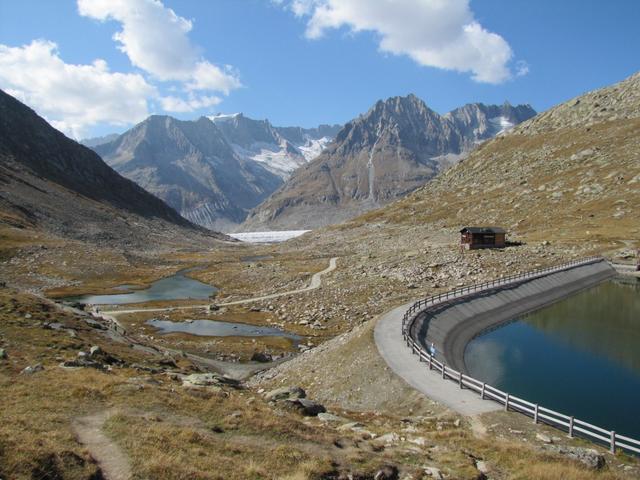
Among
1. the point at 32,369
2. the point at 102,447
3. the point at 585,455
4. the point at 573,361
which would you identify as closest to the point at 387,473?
the point at 585,455

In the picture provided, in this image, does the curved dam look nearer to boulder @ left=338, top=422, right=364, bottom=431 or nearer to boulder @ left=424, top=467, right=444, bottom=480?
boulder @ left=338, top=422, right=364, bottom=431

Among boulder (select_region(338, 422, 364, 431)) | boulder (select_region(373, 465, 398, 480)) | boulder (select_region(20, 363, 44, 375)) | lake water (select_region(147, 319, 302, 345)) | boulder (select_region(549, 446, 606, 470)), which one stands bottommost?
lake water (select_region(147, 319, 302, 345))

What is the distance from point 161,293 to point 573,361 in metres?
84.3

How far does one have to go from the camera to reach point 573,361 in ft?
170

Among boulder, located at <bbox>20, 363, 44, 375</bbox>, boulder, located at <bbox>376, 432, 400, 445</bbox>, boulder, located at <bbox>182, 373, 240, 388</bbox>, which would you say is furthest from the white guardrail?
boulder, located at <bbox>20, 363, 44, 375</bbox>

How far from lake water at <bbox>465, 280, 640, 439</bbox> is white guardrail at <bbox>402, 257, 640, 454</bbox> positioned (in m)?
5.68

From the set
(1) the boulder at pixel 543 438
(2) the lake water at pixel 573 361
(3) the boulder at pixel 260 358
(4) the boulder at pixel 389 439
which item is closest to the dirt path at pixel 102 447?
(4) the boulder at pixel 389 439

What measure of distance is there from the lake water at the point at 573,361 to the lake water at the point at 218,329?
26.2 m

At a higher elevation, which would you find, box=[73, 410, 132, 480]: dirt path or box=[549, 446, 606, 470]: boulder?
box=[73, 410, 132, 480]: dirt path

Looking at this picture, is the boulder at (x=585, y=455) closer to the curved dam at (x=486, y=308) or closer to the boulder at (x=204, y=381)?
the boulder at (x=204, y=381)

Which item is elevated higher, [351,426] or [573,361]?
[351,426]

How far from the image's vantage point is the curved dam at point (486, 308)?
52281 millimetres

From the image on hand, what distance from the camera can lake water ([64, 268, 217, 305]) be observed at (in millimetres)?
94000

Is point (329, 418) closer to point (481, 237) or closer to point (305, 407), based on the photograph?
point (305, 407)
